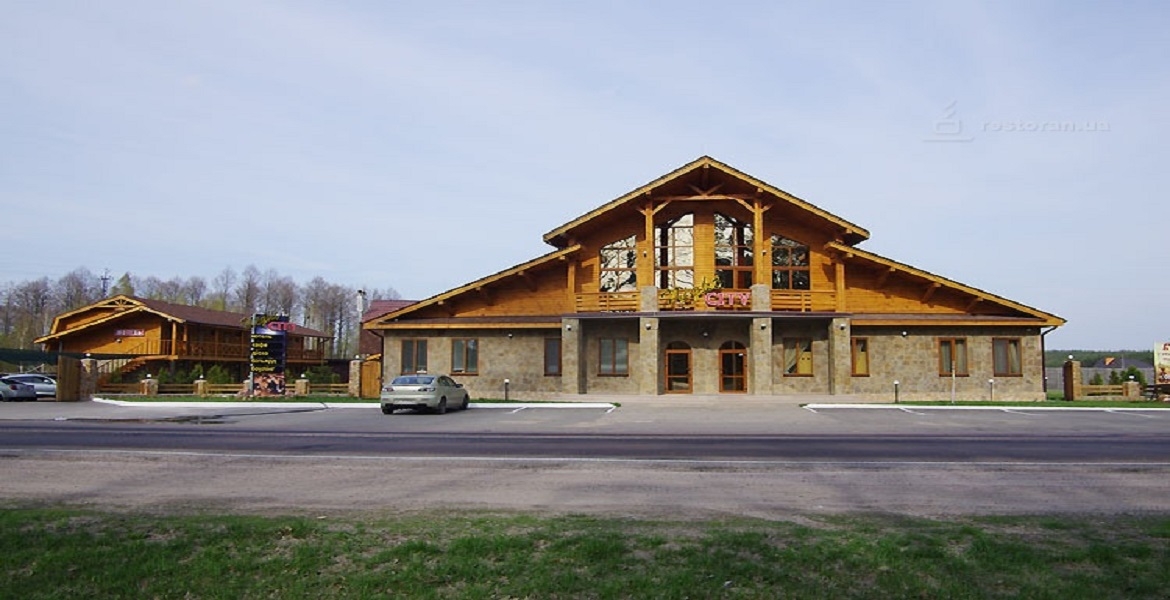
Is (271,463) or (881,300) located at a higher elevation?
(881,300)

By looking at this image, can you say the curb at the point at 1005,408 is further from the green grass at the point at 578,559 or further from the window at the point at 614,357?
the green grass at the point at 578,559

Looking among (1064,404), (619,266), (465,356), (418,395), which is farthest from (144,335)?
(1064,404)

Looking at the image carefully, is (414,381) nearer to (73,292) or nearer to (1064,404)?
(1064,404)

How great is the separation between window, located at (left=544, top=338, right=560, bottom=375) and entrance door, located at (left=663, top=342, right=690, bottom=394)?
4846 millimetres

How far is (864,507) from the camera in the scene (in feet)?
27.8

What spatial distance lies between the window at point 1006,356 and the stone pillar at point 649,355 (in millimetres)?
14428

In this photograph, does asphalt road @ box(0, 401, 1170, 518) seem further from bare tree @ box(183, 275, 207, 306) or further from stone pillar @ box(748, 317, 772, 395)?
bare tree @ box(183, 275, 207, 306)

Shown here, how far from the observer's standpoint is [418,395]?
84.1 ft

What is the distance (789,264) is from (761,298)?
276cm

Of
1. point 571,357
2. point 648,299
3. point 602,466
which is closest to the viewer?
point 602,466

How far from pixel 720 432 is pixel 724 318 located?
14.8 metres

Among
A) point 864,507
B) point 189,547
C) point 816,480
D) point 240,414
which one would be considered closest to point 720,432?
point 816,480

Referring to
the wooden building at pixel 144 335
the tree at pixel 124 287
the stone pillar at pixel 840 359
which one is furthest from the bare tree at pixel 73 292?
the stone pillar at pixel 840 359

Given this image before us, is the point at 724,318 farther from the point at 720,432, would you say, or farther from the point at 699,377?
the point at 720,432
